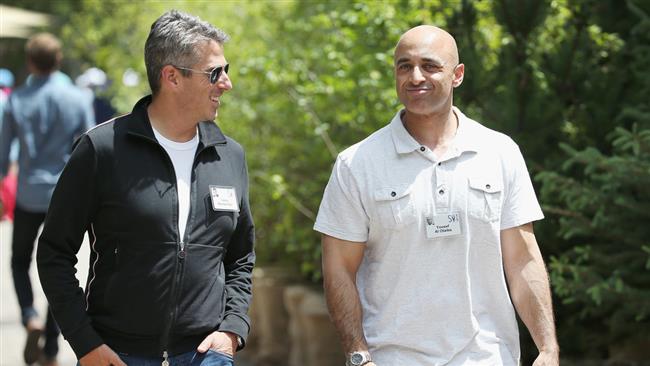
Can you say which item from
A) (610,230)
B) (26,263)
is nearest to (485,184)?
Answer: (610,230)

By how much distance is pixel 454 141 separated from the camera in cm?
418

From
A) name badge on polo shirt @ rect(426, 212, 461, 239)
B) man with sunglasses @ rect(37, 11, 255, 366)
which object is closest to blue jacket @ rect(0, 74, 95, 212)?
man with sunglasses @ rect(37, 11, 255, 366)

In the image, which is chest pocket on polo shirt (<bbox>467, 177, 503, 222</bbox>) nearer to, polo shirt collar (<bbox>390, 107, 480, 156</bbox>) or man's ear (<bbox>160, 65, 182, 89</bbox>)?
polo shirt collar (<bbox>390, 107, 480, 156</bbox>)

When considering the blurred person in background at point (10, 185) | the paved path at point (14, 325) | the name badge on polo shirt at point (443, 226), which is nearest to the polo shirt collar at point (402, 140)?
the name badge on polo shirt at point (443, 226)

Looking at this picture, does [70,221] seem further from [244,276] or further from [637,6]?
[637,6]

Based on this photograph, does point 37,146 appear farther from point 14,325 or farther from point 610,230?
point 610,230

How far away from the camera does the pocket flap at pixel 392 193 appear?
4031 mm

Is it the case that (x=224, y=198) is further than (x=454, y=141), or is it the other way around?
(x=454, y=141)

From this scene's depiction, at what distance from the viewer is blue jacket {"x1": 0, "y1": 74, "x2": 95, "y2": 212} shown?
802 cm

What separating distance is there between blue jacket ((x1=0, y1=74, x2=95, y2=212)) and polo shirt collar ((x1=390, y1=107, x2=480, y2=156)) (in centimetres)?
422

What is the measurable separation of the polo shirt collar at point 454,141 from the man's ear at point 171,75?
2.46ft

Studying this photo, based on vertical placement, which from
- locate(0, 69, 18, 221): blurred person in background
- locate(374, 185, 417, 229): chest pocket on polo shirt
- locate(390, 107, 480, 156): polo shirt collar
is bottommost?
locate(0, 69, 18, 221): blurred person in background

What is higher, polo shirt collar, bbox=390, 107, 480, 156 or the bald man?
polo shirt collar, bbox=390, 107, 480, 156

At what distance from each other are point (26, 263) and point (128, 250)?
429cm
